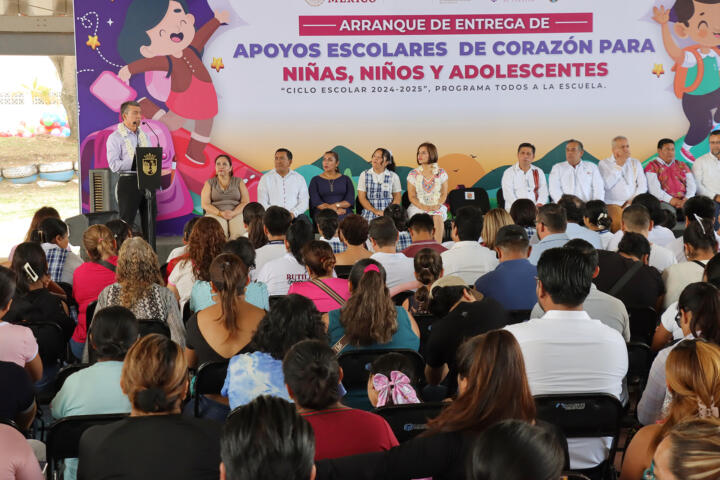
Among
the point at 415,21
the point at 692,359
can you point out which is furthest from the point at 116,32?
the point at 692,359

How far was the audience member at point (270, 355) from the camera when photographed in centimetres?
310

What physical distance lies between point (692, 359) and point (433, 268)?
2101mm

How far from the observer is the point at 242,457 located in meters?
1.68

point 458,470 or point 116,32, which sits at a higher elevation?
point 116,32

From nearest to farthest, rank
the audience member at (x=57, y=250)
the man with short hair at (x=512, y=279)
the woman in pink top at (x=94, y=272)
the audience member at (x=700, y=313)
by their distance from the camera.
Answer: the audience member at (x=700, y=313) < the man with short hair at (x=512, y=279) < the woman in pink top at (x=94, y=272) < the audience member at (x=57, y=250)

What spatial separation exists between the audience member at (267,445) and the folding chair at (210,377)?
5.38 ft

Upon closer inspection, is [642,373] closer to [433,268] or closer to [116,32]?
[433,268]

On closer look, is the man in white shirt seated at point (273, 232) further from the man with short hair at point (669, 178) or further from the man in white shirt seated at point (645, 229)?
the man with short hair at point (669, 178)

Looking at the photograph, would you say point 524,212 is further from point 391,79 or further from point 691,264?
point 391,79

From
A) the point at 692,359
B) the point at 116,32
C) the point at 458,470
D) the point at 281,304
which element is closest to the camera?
the point at 458,470

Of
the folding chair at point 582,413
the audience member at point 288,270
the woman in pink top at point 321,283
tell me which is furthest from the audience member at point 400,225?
the folding chair at point 582,413

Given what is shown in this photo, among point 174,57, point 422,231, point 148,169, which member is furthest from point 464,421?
point 174,57

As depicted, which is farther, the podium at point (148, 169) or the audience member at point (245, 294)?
the podium at point (148, 169)

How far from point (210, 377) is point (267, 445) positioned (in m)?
1.76
